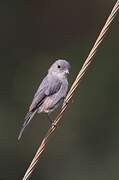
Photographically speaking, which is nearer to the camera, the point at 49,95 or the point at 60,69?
the point at 49,95

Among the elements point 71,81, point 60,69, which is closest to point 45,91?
point 60,69

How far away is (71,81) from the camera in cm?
1352

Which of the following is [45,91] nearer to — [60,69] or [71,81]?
[60,69]

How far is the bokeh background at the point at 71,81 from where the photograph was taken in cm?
1398

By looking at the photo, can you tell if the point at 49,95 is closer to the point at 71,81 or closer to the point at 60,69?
the point at 60,69

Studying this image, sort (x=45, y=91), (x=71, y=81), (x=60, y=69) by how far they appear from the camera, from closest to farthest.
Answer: (x=45, y=91)
(x=60, y=69)
(x=71, y=81)

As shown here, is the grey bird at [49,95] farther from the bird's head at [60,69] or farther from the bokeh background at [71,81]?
the bokeh background at [71,81]

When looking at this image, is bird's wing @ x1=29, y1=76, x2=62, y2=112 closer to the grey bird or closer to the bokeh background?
the grey bird

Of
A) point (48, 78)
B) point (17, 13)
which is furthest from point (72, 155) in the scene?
point (48, 78)

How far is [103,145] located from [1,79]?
1.60m

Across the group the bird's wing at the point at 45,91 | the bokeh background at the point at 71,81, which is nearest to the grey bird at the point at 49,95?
the bird's wing at the point at 45,91

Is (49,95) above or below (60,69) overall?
below

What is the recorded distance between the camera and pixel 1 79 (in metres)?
14.8

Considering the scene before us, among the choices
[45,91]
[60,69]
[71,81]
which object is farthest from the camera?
[71,81]
